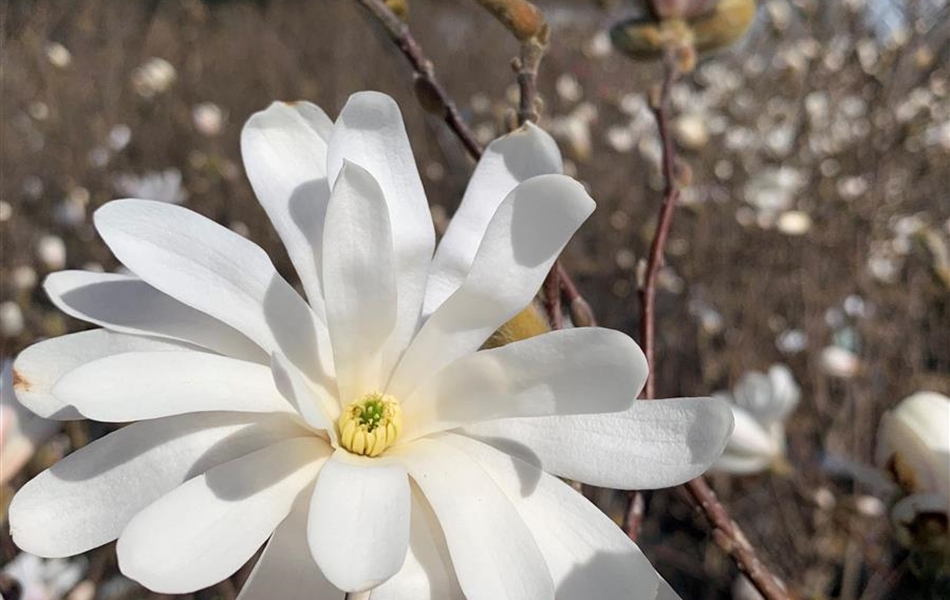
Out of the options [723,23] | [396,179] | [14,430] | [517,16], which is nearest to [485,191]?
[396,179]

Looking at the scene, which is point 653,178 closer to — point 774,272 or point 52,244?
point 774,272

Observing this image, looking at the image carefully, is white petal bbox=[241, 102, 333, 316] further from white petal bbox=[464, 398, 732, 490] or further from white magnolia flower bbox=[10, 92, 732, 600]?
white petal bbox=[464, 398, 732, 490]

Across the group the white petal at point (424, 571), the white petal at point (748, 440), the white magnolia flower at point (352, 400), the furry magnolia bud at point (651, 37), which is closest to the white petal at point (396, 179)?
the white magnolia flower at point (352, 400)

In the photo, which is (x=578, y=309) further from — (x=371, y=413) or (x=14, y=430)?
(x=14, y=430)

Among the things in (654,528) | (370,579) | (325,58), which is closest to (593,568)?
(370,579)

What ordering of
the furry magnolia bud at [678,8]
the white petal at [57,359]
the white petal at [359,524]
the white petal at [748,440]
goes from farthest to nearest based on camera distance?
1. the white petal at [748,440]
2. the furry magnolia bud at [678,8]
3. the white petal at [57,359]
4. the white petal at [359,524]

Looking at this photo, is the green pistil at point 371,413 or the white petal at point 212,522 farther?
the green pistil at point 371,413

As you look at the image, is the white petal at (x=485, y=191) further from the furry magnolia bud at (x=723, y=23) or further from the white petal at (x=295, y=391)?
the furry magnolia bud at (x=723, y=23)
